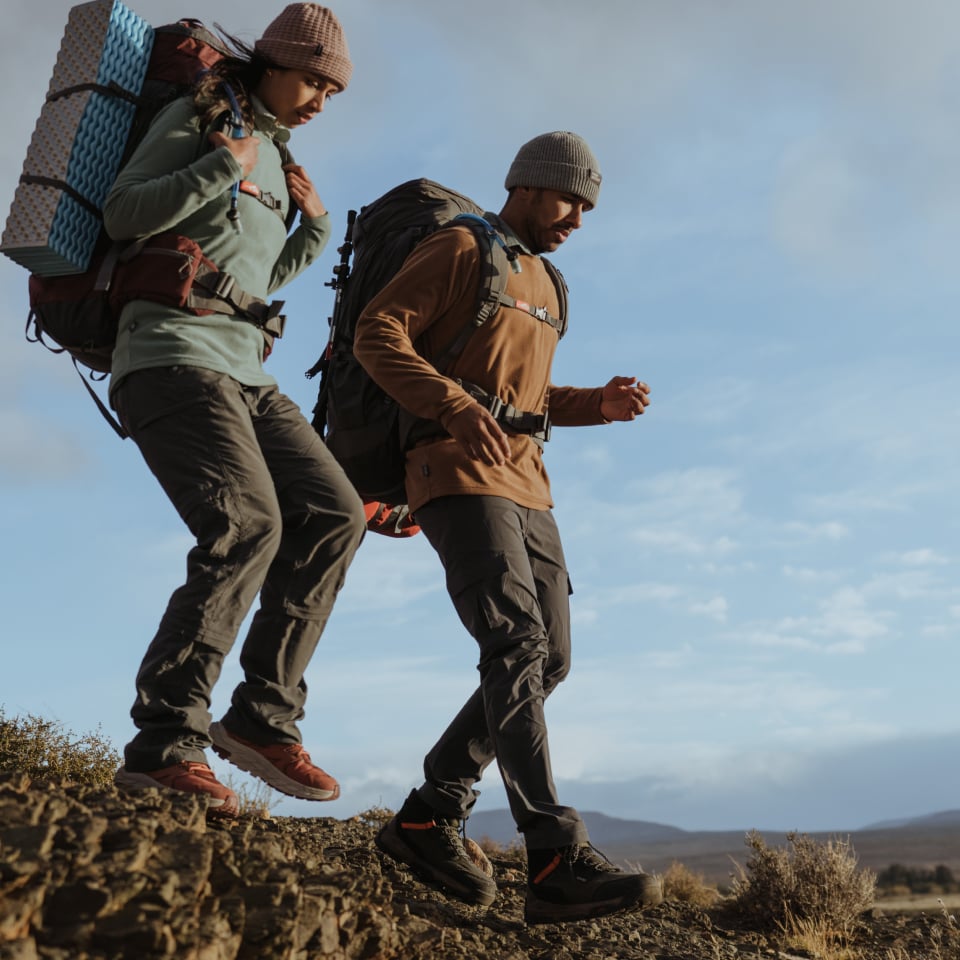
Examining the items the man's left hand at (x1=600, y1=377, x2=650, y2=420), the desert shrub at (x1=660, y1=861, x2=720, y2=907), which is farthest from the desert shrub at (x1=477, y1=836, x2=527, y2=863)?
the man's left hand at (x1=600, y1=377, x2=650, y2=420)

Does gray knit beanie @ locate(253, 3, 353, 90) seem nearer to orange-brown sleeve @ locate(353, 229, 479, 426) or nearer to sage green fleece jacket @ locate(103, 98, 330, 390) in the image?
sage green fleece jacket @ locate(103, 98, 330, 390)

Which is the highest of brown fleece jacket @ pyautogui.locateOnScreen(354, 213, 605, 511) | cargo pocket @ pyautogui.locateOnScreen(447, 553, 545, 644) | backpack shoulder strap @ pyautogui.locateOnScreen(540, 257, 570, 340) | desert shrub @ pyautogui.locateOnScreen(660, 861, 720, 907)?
backpack shoulder strap @ pyautogui.locateOnScreen(540, 257, 570, 340)

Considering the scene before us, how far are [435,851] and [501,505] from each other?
157 cm

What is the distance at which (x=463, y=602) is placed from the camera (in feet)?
15.5

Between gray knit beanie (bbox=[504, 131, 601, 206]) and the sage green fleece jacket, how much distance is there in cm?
107

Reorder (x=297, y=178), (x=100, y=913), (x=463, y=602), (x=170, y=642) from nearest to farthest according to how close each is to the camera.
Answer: (x=100, y=913) < (x=170, y=642) < (x=463, y=602) < (x=297, y=178)

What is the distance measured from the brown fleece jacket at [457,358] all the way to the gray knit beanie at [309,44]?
0.81 m

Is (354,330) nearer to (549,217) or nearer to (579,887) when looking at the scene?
(549,217)

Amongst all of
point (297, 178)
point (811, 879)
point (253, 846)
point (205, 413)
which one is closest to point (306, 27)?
point (297, 178)

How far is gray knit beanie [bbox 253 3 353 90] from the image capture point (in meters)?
4.84

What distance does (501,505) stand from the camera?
4750 millimetres

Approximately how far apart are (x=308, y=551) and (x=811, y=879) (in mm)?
5190

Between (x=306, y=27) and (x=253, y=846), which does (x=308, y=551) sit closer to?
(x=253, y=846)

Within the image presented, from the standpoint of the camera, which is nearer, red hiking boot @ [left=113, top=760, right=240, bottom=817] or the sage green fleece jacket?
red hiking boot @ [left=113, top=760, right=240, bottom=817]
